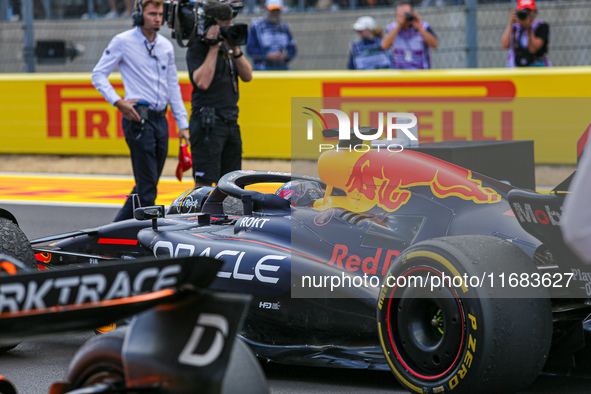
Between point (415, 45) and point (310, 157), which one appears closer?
point (310, 157)

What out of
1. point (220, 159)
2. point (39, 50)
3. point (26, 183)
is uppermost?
point (39, 50)

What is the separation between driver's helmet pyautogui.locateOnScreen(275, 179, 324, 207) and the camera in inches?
179

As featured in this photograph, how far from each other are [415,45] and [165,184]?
3.46m

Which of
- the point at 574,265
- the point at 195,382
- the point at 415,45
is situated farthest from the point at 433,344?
the point at 415,45

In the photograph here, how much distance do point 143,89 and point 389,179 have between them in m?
3.67

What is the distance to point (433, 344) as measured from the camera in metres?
3.40

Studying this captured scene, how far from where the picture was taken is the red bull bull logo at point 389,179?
157 inches

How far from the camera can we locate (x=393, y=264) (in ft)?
11.6

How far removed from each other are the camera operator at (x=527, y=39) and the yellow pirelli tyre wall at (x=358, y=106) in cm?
32

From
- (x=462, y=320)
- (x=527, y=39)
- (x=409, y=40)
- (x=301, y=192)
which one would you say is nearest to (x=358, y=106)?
(x=409, y=40)

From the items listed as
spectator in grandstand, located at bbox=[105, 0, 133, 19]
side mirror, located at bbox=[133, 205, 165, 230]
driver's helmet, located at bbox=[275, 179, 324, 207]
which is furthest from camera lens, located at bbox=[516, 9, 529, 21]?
spectator in grandstand, located at bbox=[105, 0, 133, 19]

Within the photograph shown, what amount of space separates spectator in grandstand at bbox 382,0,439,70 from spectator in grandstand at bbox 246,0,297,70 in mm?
1343

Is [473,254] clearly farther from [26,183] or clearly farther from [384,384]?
[26,183]

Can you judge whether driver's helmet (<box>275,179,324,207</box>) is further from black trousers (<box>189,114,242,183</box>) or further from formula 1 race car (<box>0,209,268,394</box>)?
black trousers (<box>189,114,242,183</box>)
